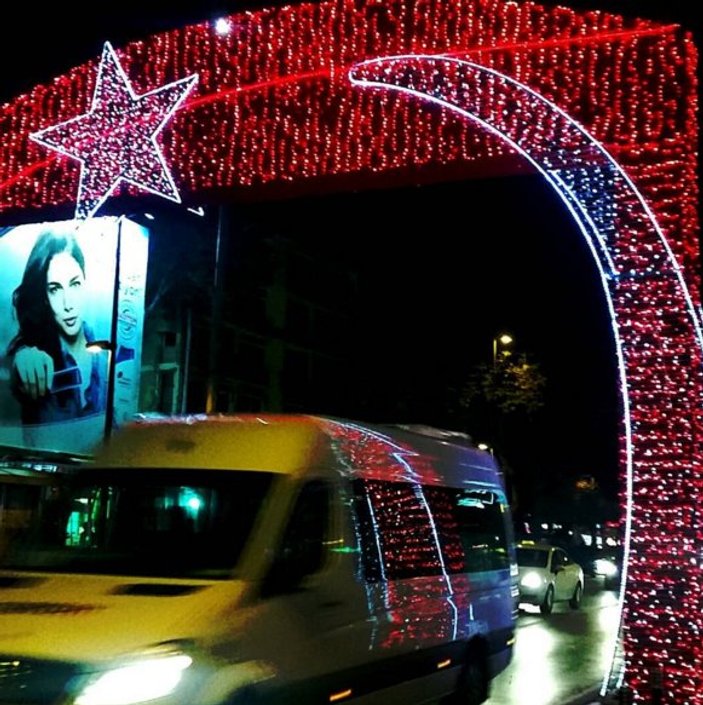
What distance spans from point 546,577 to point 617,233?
46.5ft

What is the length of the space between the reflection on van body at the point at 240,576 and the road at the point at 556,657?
2.32 m

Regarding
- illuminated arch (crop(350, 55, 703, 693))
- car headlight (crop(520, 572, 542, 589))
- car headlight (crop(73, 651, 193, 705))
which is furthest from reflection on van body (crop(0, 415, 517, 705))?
car headlight (crop(520, 572, 542, 589))

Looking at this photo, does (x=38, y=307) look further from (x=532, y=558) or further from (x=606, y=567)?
(x=606, y=567)

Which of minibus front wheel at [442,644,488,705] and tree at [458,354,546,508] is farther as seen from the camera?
tree at [458,354,546,508]

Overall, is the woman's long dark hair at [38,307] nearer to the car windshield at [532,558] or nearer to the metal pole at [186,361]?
the metal pole at [186,361]

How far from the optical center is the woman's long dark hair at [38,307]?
29828 millimetres

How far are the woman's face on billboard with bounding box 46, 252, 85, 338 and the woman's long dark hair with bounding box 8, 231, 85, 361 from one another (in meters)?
0.11

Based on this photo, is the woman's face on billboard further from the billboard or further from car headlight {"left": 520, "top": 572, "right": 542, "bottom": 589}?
car headlight {"left": 520, "top": 572, "right": 542, "bottom": 589}

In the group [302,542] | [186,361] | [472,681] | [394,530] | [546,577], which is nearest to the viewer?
[302,542]

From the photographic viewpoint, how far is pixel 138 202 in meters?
15.8

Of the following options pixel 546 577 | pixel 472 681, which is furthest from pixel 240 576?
pixel 546 577

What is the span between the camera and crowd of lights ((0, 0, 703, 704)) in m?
9.70

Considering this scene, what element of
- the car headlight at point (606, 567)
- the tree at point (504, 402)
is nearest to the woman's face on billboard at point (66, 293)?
the tree at point (504, 402)

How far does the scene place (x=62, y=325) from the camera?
98.2 ft
